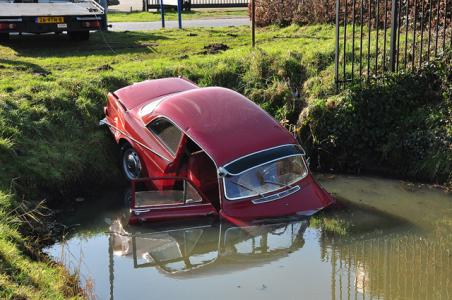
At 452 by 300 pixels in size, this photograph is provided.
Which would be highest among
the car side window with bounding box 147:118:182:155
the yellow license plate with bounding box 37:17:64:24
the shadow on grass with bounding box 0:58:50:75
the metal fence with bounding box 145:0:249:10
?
the metal fence with bounding box 145:0:249:10

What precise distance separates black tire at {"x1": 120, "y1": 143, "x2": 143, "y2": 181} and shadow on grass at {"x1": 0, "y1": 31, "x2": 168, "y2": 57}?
518 cm

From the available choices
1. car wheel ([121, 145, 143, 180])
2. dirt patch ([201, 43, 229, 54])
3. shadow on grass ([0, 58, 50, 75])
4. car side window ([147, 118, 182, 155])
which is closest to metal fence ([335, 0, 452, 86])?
dirt patch ([201, 43, 229, 54])

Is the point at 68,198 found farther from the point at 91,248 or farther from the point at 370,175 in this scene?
the point at 370,175

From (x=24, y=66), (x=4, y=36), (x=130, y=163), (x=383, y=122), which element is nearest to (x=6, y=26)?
(x=4, y=36)

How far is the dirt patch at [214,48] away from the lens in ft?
45.0

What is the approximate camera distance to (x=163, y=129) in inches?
349

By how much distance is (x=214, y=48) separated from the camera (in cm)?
1404

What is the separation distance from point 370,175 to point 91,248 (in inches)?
187

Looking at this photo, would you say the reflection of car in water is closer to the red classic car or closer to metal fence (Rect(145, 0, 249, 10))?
the red classic car

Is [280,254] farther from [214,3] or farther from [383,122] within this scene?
[214,3]

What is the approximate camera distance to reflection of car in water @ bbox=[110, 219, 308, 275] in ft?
23.8

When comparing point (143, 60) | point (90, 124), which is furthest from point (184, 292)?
point (143, 60)

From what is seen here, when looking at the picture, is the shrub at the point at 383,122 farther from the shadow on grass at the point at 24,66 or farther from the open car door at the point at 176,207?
the shadow on grass at the point at 24,66

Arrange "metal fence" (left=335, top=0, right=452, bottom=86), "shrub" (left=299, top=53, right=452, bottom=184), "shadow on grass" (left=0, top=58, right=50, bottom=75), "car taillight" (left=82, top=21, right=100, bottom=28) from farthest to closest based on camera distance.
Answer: "car taillight" (left=82, top=21, right=100, bottom=28) → "shadow on grass" (left=0, top=58, right=50, bottom=75) → "metal fence" (left=335, top=0, right=452, bottom=86) → "shrub" (left=299, top=53, right=452, bottom=184)
